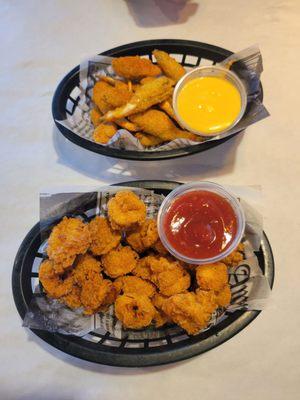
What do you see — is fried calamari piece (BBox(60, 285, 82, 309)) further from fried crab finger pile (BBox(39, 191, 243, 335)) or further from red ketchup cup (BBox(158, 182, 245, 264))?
red ketchup cup (BBox(158, 182, 245, 264))

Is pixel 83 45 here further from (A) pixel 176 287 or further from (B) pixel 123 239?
(A) pixel 176 287

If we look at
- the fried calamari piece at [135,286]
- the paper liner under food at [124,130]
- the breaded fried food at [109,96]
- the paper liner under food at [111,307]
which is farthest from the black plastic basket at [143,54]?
the fried calamari piece at [135,286]

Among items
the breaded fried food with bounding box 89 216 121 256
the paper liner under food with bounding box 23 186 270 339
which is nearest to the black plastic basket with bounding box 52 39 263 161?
the paper liner under food with bounding box 23 186 270 339

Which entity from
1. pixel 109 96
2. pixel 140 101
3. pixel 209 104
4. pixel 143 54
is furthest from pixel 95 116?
pixel 209 104

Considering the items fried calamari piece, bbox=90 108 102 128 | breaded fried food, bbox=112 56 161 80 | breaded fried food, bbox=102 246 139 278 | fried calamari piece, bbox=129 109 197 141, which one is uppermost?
breaded fried food, bbox=112 56 161 80

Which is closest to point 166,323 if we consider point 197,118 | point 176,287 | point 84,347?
point 176,287

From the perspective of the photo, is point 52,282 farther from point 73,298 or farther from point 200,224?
point 200,224
